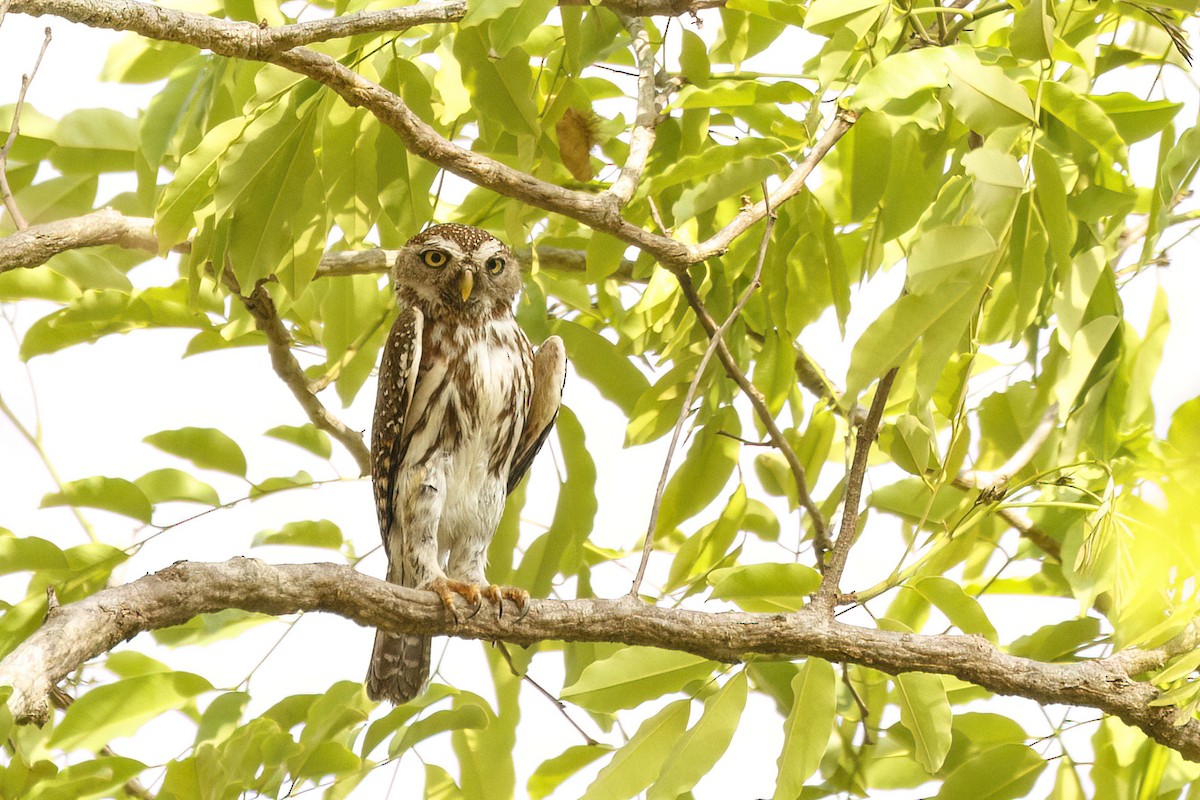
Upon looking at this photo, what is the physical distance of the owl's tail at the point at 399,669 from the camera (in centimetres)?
411

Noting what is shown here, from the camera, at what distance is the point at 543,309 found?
12.2 feet

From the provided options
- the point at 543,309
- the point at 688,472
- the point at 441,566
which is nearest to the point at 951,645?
the point at 688,472

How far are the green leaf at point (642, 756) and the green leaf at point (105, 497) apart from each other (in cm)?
156

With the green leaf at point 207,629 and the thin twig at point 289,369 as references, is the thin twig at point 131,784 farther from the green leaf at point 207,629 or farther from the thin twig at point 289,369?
the thin twig at point 289,369

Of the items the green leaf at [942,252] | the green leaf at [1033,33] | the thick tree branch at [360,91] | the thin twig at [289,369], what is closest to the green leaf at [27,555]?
the thin twig at [289,369]

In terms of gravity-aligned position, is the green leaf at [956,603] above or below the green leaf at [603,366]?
below

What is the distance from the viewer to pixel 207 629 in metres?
3.12

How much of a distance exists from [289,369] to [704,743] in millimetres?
2039

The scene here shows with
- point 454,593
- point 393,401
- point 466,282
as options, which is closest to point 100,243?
point 393,401

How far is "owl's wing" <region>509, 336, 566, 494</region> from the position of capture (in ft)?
12.9

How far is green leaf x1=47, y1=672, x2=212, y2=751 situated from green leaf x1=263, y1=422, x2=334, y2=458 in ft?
3.01

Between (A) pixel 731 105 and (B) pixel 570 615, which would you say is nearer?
(B) pixel 570 615

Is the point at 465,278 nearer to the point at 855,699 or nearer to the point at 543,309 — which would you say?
the point at 543,309

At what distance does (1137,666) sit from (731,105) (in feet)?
5.71
